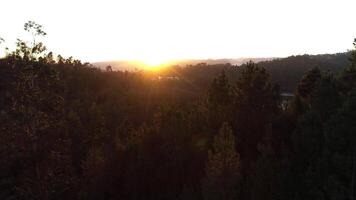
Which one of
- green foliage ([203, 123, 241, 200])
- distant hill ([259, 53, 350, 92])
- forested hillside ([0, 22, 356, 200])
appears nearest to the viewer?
forested hillside ([0, 22, 356, 200])

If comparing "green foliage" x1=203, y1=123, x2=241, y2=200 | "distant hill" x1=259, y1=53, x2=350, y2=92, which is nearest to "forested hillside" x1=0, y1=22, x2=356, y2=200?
"green foliage" x1=203, y1=123, x2=241, y2=200

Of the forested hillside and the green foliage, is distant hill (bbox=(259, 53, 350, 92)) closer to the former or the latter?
the forested hillside

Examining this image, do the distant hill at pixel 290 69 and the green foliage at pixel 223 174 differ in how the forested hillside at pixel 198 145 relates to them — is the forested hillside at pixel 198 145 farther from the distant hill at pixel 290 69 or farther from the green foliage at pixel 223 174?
the distant hill at pixel 290 69

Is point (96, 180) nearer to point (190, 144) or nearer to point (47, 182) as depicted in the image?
point (190, 144)

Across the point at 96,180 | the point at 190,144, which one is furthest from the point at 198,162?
the point at 96,180

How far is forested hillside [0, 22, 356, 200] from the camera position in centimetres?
2764

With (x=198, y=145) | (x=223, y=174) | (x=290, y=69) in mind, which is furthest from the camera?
(x=290, y=69)

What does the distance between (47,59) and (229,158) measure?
12.1 m

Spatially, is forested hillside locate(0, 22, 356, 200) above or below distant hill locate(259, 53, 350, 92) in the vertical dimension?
above

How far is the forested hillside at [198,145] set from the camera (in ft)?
90.7

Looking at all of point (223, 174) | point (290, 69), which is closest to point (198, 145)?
point (223, 174)

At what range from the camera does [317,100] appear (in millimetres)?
32156

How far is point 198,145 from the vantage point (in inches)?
1629

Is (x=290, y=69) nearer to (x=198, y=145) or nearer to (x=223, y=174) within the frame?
(x=198, y=145)
